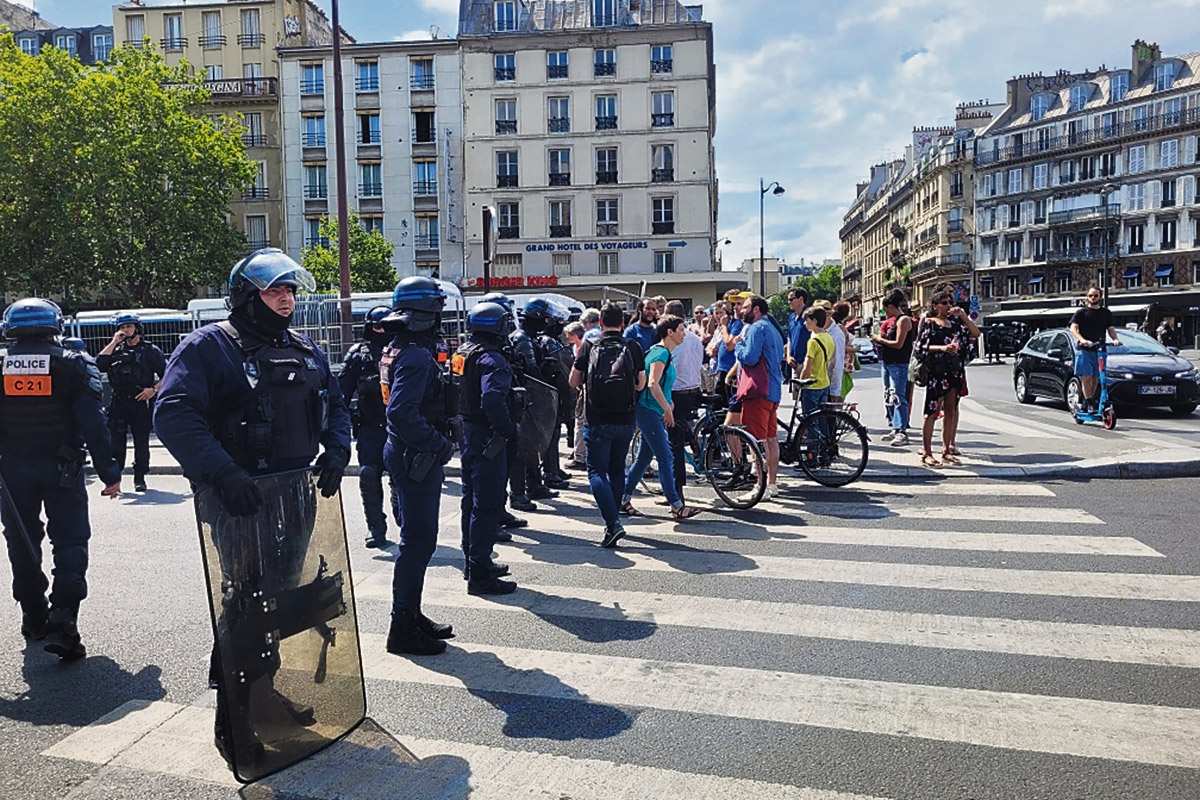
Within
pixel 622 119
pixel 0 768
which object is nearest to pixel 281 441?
pixel 0 768

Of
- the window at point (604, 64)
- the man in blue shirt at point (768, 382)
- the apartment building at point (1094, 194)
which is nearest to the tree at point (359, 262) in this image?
the window at point (604, 64)

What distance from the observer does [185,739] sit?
148 inches

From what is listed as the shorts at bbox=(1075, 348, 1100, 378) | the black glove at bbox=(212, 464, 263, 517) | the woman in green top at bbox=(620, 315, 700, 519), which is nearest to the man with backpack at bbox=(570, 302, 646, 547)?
the woman in green top at bbox=(620, 315, 700, 519)

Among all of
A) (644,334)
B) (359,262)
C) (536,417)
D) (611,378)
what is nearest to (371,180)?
(359,262)

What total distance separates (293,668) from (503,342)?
9.61 ft

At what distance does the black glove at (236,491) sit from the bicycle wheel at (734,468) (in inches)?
213

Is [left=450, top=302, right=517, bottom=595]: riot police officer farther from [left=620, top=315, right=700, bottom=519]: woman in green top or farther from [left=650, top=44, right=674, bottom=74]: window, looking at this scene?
[left=650, top=44, right=674, bottom=74]: window

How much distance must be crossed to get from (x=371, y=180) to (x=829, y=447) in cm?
4148

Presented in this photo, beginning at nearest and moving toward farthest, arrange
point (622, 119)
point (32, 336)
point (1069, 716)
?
point (1069, 716) → point (32, 336) → point (622, 119)

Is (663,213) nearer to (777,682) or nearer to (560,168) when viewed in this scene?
(560,168)

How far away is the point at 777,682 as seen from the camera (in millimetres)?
4168

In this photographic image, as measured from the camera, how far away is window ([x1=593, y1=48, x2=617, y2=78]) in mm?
45938

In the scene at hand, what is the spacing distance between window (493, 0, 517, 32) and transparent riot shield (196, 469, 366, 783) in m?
48.0

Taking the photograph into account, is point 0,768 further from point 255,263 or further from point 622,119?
point 622,119
